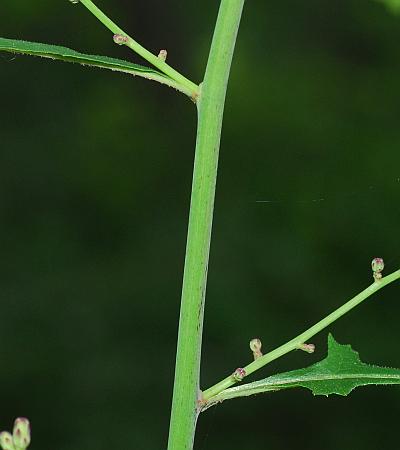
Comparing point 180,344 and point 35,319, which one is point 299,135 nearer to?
point 35,319

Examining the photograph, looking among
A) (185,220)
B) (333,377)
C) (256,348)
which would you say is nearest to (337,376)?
(333,377)

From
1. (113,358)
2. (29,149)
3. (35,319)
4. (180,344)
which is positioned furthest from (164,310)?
(180,344)

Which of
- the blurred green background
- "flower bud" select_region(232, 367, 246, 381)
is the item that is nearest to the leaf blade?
"flower bud" select_region(232, 367, 246, 381)

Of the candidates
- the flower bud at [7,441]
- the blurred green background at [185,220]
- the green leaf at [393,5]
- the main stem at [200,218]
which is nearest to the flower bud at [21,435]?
the flower bud at [7,441]

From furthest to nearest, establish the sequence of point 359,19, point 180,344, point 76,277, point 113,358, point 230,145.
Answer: point 359,19
point 230,145
point 76,277
point 113,358
point 180,344

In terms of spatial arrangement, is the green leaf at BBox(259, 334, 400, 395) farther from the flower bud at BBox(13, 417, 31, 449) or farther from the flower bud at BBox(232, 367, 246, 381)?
the flower bud at BBox(13, 417, 31, 449)

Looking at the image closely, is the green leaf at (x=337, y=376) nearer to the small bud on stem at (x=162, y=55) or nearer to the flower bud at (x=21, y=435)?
the flower bud at (x=21, y=435)

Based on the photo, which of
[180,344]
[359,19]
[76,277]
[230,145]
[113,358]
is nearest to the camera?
[180,344]
